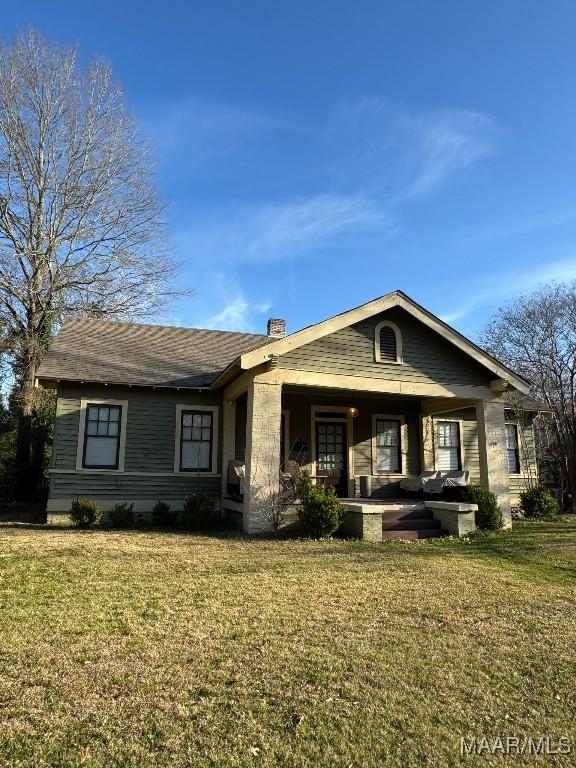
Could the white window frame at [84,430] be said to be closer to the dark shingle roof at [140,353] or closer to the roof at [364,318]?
the dark shingle roof at [140,353]

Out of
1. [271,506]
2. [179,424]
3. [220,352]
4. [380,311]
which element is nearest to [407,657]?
[271,506]

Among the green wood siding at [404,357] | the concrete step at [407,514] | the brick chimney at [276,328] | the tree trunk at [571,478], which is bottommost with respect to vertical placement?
the concrete step at [407,514]

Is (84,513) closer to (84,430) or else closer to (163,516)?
(163,516)

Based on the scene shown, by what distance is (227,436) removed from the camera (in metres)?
14.3

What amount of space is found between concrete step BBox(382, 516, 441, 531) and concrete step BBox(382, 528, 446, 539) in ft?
0.38

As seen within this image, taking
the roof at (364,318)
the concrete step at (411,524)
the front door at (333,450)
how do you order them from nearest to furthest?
the roof at (364,318) < the concrete step at (411,524) < the front door at (333,450)

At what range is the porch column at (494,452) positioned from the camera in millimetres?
13117

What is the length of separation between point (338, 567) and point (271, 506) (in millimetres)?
3270

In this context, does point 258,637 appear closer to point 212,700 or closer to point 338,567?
point 212,700

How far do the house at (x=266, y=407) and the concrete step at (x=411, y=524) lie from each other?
2007 mm

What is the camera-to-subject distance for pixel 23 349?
2055 centimetres

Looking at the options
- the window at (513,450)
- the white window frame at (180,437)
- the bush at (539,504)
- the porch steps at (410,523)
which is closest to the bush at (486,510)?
the porch steps at (410,523)

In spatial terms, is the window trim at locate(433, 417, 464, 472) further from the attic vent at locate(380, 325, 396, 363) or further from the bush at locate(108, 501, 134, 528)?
the bush at locate(108, 501, 134, 528)

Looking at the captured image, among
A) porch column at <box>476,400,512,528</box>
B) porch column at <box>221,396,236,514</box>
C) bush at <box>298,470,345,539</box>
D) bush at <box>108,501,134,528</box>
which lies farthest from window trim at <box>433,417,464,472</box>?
bush at <box>108,501,134,528</box>
